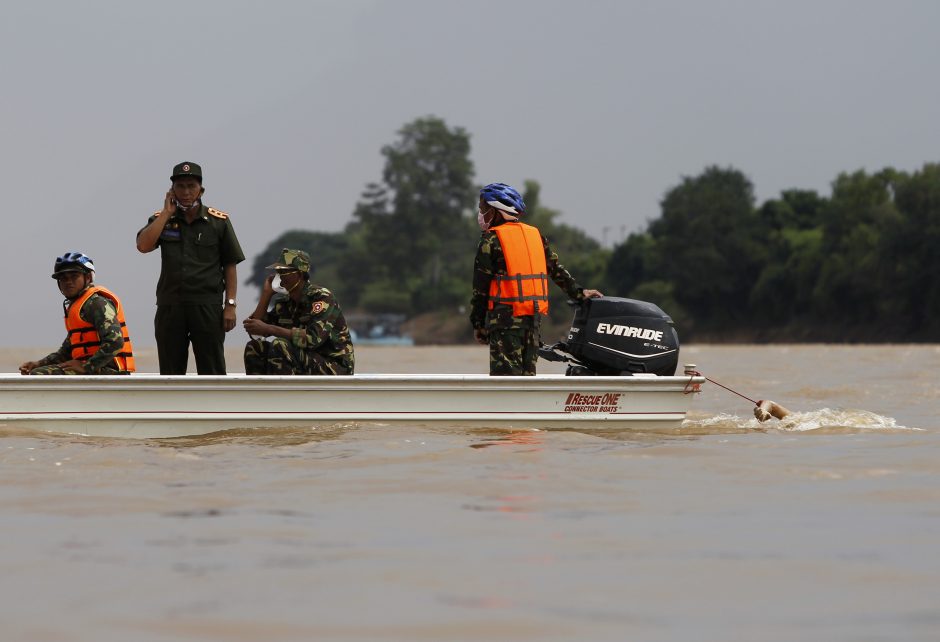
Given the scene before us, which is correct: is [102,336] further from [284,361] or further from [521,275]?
[521,275]

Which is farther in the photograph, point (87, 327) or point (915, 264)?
point (915, 264)

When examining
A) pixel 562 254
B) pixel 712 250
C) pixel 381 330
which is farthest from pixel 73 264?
pixel 381 330

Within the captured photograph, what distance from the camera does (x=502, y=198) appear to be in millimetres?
8594

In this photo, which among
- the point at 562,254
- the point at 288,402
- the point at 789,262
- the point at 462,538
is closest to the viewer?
the point at 462,538

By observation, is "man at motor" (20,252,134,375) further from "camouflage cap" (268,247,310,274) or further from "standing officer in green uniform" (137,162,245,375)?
"camouflage cap" (268,247,310,274)

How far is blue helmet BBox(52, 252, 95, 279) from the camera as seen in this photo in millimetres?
8336

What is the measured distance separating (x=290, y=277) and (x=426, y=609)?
15.8 ft

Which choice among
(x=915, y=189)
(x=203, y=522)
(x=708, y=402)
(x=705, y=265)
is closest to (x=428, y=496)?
(x=203, y=522)

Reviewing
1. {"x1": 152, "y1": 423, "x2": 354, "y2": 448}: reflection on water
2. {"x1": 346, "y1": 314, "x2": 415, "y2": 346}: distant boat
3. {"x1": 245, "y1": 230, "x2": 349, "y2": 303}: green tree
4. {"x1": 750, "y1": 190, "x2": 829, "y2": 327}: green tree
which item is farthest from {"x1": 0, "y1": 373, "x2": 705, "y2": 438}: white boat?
{"x1": 245, "y1": 230, "x2": 349, "y2": 303}: green tree

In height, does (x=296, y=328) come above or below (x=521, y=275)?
below

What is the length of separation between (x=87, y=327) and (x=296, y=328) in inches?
52.0

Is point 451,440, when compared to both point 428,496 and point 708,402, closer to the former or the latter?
point 428,496

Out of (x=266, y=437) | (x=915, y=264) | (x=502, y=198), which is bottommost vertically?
(x=266, y=437)

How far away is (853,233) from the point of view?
75.8m
